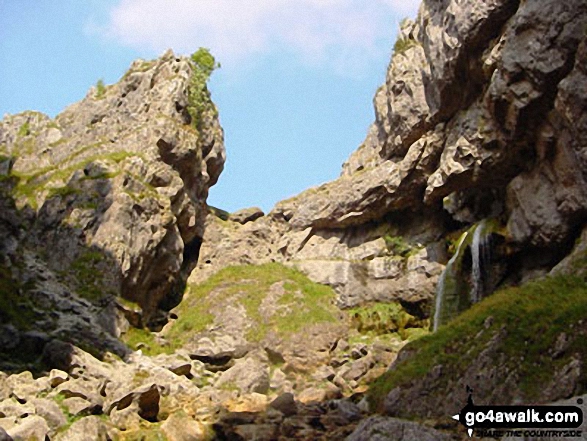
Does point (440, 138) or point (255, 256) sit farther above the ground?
point (440, 138)

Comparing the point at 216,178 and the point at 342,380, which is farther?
the point at 216,178

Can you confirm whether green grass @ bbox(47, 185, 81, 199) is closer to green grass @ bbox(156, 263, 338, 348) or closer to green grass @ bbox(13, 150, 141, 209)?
green grass @ bbox(13, 150, 141, 209)

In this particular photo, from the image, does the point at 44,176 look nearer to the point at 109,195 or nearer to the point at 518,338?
the point at 109,195

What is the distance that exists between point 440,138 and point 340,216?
1098cm

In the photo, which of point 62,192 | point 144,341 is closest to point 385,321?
point 144,341

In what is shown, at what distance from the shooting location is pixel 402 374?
20.6 metres

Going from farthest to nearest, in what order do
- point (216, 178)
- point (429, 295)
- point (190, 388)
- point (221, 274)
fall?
1. point (216, 178)
2. point (221, 274)
3. point (429, 295)
4. point (190, 388)

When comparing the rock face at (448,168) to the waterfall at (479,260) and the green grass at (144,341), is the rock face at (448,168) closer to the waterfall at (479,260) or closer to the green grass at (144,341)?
the waterfall at (479,260)

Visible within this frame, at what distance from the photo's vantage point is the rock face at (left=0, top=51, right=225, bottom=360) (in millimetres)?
34344

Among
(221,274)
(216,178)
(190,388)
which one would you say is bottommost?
(190,388)

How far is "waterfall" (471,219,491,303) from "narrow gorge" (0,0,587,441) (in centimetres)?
11

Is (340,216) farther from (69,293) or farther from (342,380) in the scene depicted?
(69,293)

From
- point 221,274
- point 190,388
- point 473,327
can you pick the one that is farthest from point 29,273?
point 473,327

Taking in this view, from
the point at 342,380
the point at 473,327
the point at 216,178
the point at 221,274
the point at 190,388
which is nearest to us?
the point at 473,327
